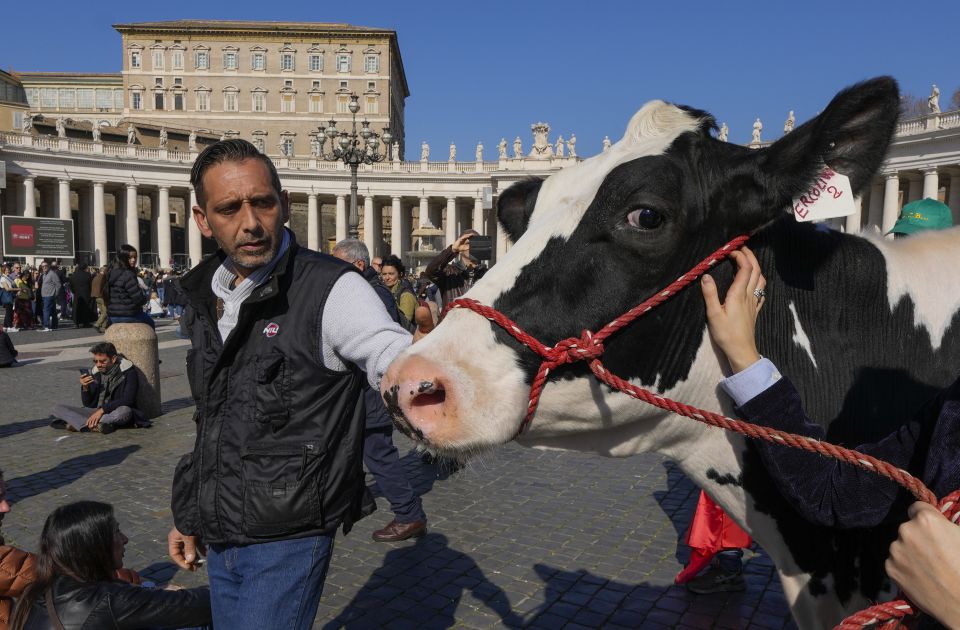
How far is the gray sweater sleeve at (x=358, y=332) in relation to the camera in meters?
1.94

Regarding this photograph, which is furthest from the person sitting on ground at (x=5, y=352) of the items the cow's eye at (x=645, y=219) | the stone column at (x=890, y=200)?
the stone column at (x=890, y=200)

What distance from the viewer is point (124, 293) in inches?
427

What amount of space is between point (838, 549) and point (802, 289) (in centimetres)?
60

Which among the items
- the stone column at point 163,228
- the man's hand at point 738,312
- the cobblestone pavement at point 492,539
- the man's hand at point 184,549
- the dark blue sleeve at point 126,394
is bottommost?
the cobblestone pavement at point 492,539

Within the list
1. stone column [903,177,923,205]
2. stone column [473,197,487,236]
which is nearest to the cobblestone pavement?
stone column [903,177,923,205]

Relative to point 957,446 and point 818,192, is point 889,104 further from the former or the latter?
point 957,446

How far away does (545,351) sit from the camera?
1.31 m

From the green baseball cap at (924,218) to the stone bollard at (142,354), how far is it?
29.5 feet

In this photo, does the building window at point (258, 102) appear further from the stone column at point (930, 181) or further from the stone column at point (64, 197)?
the stone column at point (930, 181)

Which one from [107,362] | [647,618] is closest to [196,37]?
[107,362]

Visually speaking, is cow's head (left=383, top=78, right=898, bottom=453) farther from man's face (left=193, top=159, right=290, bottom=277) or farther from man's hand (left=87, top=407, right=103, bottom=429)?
man's hand (left=87, top=407, right=103, bottom=429)

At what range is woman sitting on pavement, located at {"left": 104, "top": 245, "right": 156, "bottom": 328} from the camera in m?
10.7

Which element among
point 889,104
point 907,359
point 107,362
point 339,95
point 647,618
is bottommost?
point 647,618

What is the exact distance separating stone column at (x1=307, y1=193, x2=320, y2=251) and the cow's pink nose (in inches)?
2463
